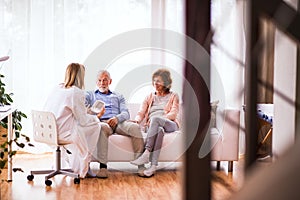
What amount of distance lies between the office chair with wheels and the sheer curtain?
1.74 metres

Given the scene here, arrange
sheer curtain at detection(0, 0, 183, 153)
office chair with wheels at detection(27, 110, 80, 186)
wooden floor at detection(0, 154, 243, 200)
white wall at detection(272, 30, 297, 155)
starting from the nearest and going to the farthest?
white wall at detection(272, 30, 297, 155) → wooden floor at detection(0, 154, 243, 200) → office chair with wheels at detection(27, 110, 80, 186) → sheer curtain at detection(0, 0, 183, 153)

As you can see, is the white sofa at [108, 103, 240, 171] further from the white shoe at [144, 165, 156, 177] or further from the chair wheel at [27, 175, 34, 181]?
the chair wheel at [27, 175, 34, 181]

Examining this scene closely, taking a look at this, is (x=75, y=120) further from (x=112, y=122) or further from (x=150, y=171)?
(x=150, y=171)

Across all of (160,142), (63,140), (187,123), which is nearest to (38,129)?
(63,140)

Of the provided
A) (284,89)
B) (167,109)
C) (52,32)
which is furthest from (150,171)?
(284,89)

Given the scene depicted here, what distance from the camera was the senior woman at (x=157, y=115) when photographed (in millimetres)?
5703

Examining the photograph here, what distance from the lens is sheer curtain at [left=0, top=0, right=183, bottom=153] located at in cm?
696

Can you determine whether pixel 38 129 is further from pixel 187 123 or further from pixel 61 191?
pixel 187 123

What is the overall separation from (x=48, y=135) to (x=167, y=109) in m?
1.32

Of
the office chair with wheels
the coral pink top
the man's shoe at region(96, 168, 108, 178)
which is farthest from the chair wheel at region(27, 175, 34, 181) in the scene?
the coral pink top

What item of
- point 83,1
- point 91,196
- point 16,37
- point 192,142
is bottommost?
point 91,196

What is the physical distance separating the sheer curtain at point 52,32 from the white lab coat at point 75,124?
175 cm

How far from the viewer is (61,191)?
498cm

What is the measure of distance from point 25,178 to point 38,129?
521 millimetres
